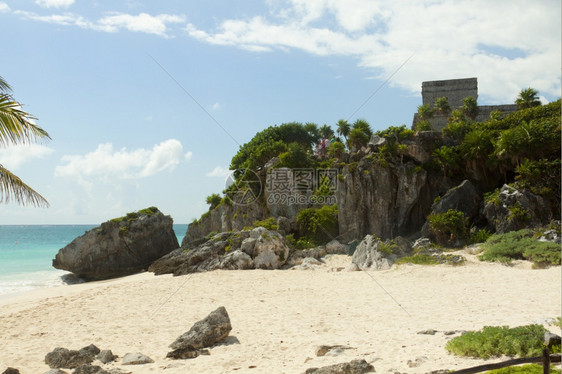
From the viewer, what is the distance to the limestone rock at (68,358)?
28.0ft

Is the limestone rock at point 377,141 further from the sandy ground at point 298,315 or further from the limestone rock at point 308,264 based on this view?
the sandy ground at point 298,315

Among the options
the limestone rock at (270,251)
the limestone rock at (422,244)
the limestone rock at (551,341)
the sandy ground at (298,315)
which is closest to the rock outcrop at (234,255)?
the limestone rock at (270,251)

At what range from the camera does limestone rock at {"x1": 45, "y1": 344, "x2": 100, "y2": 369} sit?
852 centimetres

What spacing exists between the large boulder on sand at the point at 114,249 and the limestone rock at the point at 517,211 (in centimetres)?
2259

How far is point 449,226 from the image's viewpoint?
21.6m

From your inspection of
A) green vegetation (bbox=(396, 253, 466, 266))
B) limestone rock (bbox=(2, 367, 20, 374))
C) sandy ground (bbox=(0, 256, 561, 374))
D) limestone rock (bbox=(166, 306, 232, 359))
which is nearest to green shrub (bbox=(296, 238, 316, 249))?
sandy ground (bbox=(0, 256, 561, 374))

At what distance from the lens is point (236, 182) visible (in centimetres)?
3475

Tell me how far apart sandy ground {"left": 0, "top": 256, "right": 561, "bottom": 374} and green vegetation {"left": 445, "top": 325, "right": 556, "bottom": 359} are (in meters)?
0.26

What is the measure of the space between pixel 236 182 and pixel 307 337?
26.1m

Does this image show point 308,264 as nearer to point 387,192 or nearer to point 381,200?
point 381,200

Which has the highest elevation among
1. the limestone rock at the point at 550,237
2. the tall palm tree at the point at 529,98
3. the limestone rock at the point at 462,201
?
the tall palm tree at the point at 529,98

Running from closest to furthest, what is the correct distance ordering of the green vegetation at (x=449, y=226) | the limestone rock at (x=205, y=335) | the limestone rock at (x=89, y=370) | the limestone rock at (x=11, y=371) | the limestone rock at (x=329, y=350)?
the limestone rock at (x=89, y=370) → the limestone rock at (x=329, y=350) → the limestone rock at (x=11, y=371) → the limestone rock at (x=205, y=335) → the green vegetation at (x=449, y=226)

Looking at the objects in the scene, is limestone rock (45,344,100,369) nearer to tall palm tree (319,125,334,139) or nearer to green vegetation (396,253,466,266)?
green vegetation (396,253,466,266)

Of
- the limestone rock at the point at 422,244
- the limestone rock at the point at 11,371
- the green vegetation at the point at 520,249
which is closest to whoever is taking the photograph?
the limestone rock at the point at 11,371
